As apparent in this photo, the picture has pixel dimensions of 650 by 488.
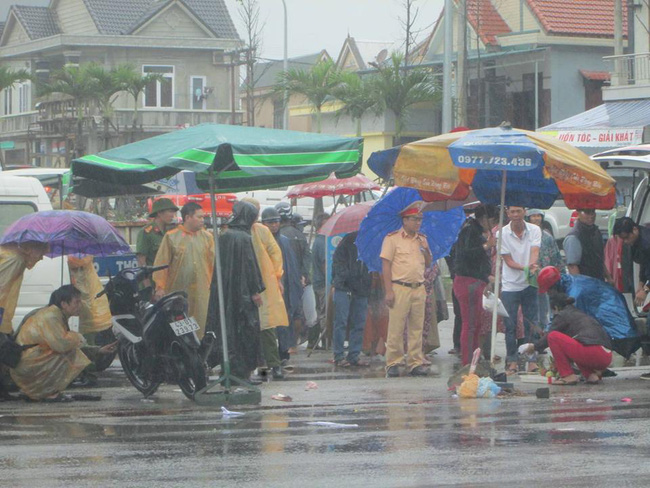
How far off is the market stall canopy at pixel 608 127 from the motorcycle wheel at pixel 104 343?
17952mm

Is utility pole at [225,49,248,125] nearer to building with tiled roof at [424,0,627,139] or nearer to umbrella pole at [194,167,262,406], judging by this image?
building with tiled roof at [424,0,627,139]

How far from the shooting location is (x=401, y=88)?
41938 millimetres

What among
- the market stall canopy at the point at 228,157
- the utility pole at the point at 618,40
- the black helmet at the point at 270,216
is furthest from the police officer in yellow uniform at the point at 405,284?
the utility pole at the point at 618,40

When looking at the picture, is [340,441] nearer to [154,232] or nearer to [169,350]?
[169,350]

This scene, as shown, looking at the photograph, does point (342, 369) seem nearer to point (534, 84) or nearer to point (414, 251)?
point (414, 251)

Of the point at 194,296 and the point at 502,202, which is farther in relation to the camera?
the point at 194,296

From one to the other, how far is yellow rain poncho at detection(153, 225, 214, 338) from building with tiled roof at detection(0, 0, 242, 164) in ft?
141

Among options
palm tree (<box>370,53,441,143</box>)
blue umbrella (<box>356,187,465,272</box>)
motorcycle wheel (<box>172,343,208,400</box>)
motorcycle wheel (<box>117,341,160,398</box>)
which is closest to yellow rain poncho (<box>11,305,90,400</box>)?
motorcycle wheel (<box>117,341,160,398</box>)

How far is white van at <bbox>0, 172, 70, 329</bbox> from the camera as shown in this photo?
13922mm

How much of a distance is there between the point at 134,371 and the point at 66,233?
155 cm

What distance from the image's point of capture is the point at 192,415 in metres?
10.8

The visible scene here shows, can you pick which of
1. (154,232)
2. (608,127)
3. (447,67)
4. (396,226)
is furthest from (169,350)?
(608,127)

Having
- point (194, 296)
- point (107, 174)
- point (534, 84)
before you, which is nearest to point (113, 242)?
point (194, 296)

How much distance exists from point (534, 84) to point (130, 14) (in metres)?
24.1
